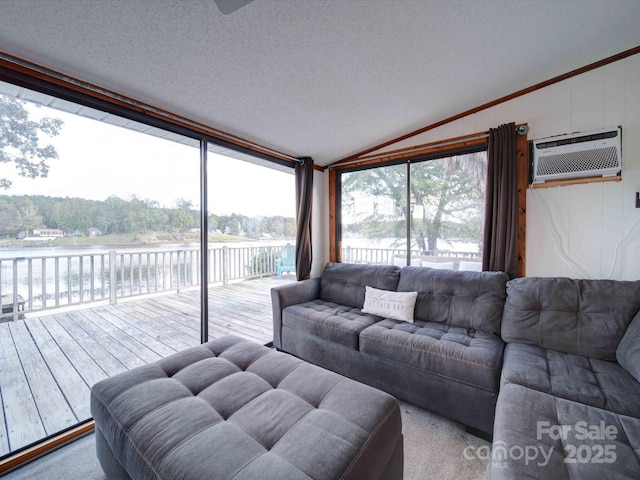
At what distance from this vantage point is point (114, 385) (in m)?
1.23

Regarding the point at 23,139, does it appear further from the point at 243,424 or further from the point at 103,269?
the point at 243,424

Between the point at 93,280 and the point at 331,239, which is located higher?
the point at 331,239

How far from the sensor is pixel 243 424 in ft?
3.33

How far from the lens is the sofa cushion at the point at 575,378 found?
1.18m

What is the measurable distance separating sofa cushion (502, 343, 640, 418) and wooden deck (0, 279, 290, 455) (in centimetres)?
234

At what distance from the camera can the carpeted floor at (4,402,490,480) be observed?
1.33m

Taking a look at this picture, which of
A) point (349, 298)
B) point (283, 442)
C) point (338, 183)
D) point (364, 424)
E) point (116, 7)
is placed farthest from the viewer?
point (338, 183)

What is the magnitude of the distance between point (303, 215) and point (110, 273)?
2.47 meters

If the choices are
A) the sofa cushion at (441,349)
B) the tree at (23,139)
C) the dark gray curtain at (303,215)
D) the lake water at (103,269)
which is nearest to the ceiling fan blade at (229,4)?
the tree at (23,139)

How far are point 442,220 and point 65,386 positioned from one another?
3583 millimetres

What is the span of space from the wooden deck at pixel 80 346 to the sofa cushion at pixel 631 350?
2789 millimetres

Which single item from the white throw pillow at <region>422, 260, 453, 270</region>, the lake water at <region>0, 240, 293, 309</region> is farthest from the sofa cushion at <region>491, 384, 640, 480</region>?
the lake water at <region>0, 240, 293, 309</region>

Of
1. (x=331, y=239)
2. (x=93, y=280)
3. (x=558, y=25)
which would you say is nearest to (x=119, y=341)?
(x=93, y=280)

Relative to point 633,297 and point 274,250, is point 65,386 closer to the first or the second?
point 274,250
